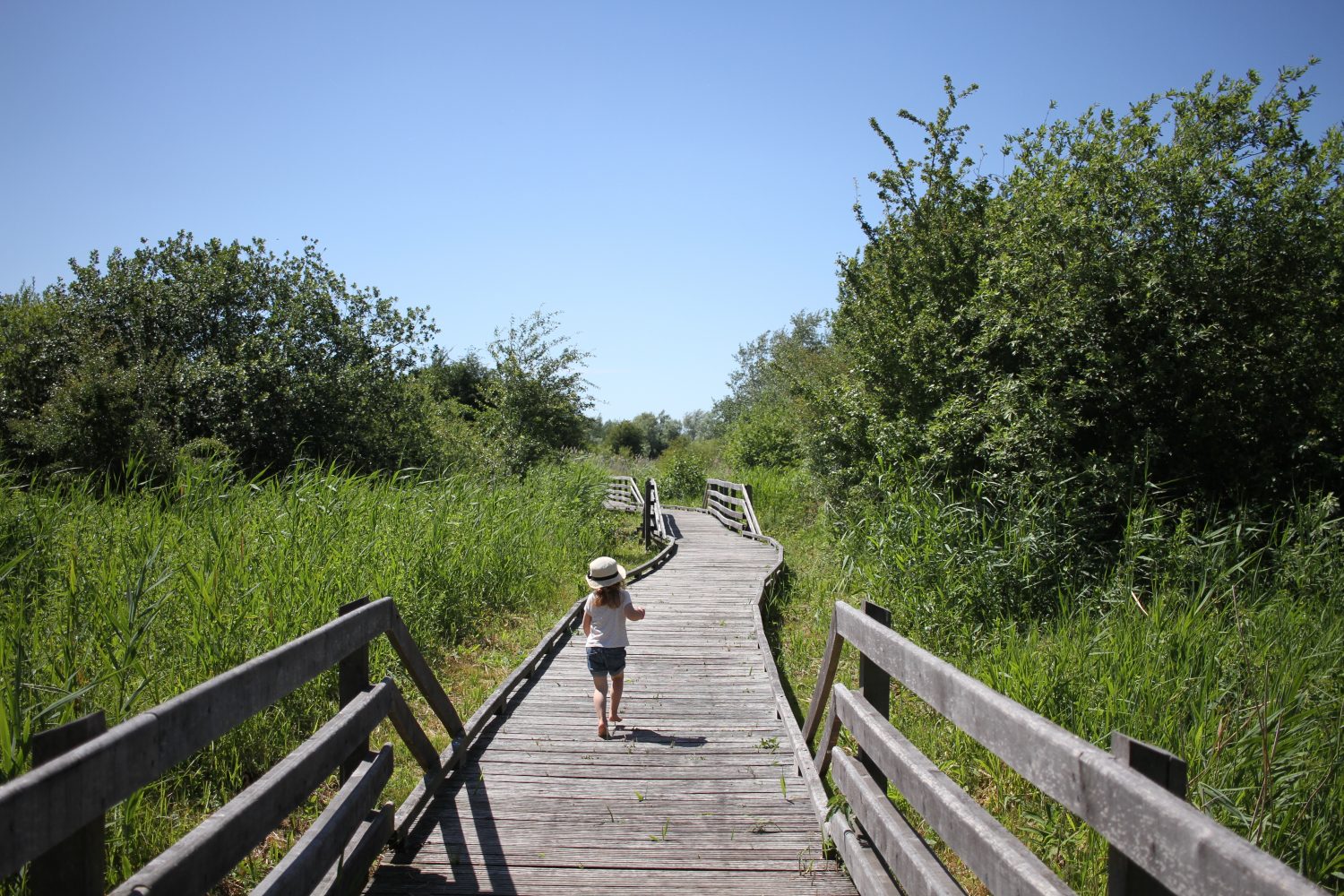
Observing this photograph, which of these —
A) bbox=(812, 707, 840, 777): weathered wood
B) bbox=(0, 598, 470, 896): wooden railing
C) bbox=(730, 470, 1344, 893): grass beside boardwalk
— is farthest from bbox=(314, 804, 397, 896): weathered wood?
bbox=(730, 470, 1344, 893): grass beside boardwalk

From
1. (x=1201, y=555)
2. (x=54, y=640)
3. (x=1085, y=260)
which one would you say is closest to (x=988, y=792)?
(x=1201, y=555)

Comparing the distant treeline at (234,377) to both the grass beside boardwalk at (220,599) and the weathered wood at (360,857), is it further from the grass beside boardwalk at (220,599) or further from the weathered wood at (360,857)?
the weathered wood at (360,857)

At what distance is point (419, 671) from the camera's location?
13.3 ft

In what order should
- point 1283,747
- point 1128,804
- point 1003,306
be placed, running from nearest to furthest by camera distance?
point 1128,804 → point 1283,747 → point 1003,306

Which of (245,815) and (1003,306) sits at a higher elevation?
(1003,306)

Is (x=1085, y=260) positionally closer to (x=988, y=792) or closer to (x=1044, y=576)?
(x=1044, y=576)

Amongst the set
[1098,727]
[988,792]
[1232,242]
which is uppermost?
[1232,242]

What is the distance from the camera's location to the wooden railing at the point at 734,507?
18788 mm

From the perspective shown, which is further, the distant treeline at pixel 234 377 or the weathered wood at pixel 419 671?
the distant treeline at pixel 234 377

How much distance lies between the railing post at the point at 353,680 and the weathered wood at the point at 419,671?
0.34m

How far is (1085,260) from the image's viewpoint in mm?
8844

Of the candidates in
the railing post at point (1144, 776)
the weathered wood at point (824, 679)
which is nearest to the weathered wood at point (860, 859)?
the weathered wood at point (824, 679)

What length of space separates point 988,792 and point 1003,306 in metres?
6.66

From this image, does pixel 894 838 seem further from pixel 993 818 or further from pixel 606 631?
pixel 606 631
